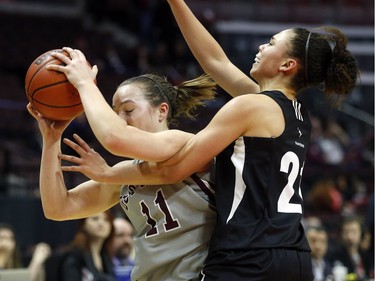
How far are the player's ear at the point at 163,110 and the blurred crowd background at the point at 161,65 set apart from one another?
11.1 ft

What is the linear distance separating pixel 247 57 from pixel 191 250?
353 inches

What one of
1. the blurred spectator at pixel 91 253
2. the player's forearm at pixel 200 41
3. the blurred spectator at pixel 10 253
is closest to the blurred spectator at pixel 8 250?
the blurred spectator at pixel 10 253

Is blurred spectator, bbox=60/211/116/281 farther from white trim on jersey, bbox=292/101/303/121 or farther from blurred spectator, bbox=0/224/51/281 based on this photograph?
white trim on jersey, bbox=292/101/303/121

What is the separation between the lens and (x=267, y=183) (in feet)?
9.27

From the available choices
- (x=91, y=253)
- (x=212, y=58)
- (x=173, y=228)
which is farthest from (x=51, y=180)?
(x=91, y=253)

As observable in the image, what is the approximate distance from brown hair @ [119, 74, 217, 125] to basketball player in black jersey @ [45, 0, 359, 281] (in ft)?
1.17

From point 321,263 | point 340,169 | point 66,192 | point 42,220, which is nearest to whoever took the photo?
point 66,192

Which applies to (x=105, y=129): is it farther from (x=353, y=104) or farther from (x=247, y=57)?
(x=353, y=104)

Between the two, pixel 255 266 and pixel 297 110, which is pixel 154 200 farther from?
pixel 297 110

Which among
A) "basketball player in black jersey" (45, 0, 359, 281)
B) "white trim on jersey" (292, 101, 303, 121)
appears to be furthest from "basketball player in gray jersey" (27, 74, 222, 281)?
"white trim on jersey" (292, 101, 303, 121)

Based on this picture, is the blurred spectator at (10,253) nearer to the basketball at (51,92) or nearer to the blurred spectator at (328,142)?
the basketball at (51,92)

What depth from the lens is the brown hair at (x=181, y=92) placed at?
127 inches

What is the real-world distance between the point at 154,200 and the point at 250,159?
445 mm

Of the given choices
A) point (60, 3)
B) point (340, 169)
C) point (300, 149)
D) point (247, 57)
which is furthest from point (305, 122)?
point (60, 3)
